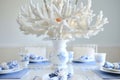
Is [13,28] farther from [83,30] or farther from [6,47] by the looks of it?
[83,30]

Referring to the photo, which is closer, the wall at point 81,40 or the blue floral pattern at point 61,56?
the blue floral pattern at point 61,56

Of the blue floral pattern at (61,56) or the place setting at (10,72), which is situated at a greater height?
the blue floral pattern at (61,56)

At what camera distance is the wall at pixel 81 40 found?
3.84 metres

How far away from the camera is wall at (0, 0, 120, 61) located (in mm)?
3844

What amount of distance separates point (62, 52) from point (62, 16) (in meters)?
0.31

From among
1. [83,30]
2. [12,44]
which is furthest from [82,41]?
[83,30]

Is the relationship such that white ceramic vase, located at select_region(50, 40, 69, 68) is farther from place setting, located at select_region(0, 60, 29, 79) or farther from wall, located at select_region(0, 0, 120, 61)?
wall, located at select_region(0, 0, 120, 61)

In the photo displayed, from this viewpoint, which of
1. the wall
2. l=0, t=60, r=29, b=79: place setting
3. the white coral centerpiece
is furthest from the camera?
the wall

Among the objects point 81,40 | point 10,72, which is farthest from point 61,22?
point 81,40

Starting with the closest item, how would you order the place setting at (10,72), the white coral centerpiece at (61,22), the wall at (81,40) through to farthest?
1. the place setting at (10,72)
2. the white coral centerpiece at (61,22)
3. the wall at (81,40)

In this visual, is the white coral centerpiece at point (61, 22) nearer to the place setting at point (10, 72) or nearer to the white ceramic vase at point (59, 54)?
the white ceramic vase at point (59, 54)

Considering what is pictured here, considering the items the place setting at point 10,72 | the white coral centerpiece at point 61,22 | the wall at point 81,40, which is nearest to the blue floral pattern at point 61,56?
the white coral centerpiece at point 61,22

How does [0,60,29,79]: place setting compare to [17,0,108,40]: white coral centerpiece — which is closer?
[0,60,29,79]: place setting

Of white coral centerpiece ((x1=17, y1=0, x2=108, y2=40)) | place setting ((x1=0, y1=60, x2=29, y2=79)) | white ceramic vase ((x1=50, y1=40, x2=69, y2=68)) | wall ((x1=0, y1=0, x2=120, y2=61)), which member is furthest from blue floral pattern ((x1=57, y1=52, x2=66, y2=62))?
wall ((x1=0, y1=0, x2=120, y2=61))
